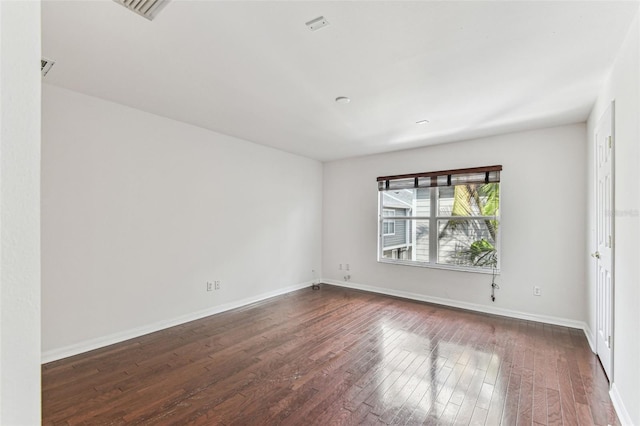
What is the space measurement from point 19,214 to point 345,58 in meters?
2.22

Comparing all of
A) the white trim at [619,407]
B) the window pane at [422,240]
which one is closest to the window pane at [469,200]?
the window pane at [422,240]

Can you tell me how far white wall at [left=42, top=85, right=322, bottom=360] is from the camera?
2861 mm

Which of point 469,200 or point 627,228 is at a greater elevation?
point 469,200

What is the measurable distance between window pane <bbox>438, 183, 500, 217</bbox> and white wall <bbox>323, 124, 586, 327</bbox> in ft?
0.47

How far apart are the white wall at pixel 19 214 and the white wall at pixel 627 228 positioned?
2716mm

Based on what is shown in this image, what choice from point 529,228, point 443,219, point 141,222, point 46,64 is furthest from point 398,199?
point 46,64

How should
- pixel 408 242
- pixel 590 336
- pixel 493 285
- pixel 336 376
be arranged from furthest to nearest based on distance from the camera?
pixel 408 242
pixel 493 285
pixel 590 336
pixel 336 376

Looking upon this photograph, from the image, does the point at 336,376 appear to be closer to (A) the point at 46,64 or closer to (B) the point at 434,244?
(B) the point at 434,244

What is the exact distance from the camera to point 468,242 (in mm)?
4520

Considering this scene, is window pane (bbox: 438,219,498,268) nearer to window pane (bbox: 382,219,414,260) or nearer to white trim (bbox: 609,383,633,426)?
window pane (bbox: 382,219,414,260)

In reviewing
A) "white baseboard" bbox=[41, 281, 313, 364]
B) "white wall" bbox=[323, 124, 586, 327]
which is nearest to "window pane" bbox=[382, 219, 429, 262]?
"white wall" bbox=[323, 124, 586, 327]

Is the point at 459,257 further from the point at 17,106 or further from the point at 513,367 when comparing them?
the point at 17,106

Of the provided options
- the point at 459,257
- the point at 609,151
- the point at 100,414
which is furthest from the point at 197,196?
the point at 609,151

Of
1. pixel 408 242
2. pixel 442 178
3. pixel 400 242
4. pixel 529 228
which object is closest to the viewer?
pixel 529 228
